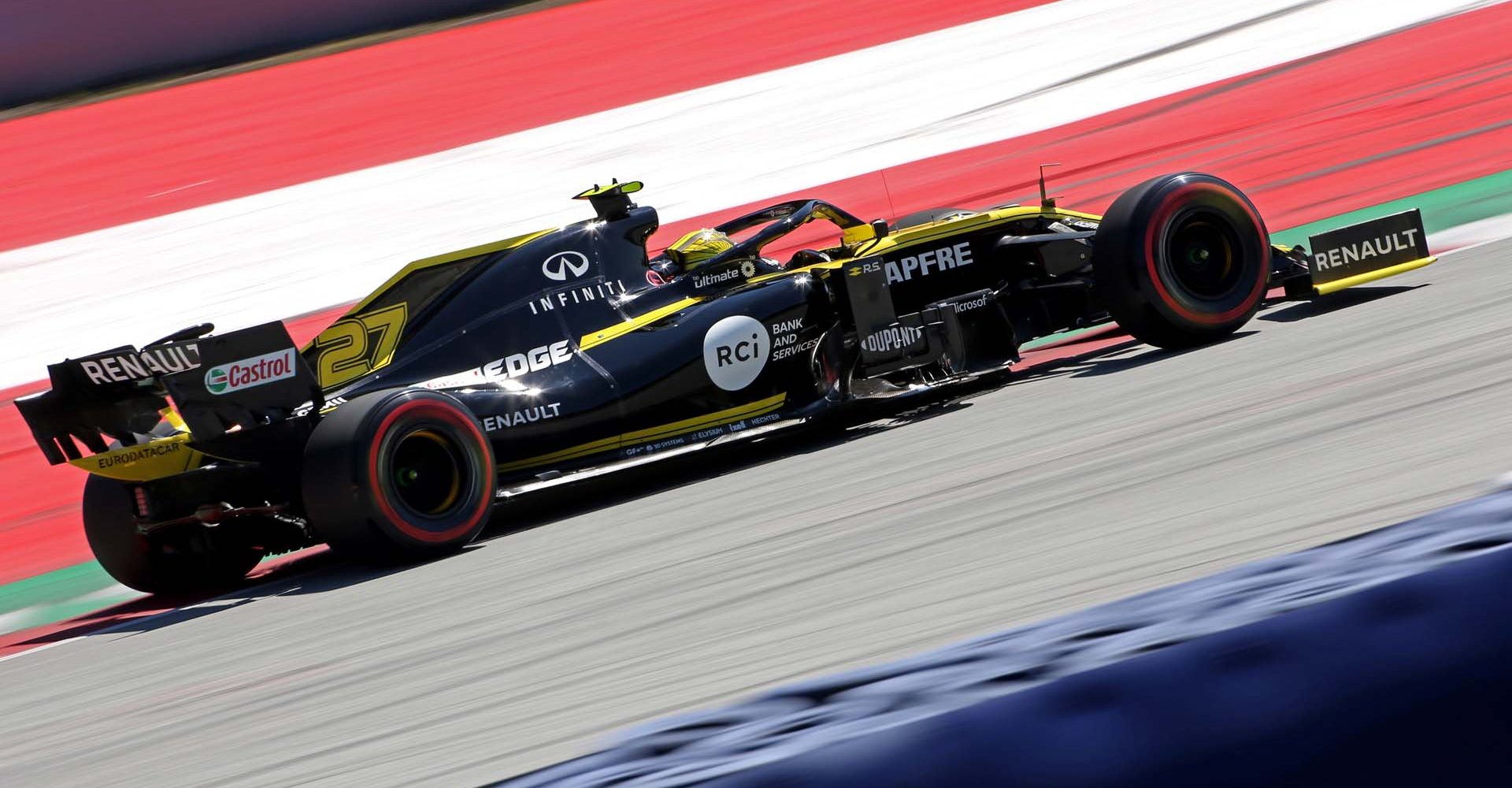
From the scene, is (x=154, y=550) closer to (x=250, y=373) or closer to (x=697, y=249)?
(x=250, y=373)

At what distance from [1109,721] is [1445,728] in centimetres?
36

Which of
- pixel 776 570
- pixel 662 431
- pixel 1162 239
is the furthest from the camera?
pixel 1162 239

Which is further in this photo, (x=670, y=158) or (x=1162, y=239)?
(x=670, y=158)

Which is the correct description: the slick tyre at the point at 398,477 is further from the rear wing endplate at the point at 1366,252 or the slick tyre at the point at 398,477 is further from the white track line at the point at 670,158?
the white track line at the point at 670,158

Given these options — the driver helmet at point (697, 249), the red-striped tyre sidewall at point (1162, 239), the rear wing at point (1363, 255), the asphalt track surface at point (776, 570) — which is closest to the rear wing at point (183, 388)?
the asphalt track surface at point (776, 570)

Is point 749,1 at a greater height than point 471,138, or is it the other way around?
point 749,1

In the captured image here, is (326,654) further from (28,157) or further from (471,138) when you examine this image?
(28,157)

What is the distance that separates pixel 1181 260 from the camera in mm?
7676

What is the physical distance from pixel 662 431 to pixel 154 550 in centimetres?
224

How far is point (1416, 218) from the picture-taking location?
8125 mm

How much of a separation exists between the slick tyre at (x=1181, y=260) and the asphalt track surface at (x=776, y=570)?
0.77ft

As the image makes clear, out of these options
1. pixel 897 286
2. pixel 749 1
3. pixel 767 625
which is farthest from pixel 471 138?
pixel 767 625

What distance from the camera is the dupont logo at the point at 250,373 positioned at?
6.39 meters

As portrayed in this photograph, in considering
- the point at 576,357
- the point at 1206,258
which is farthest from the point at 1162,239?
the point at 576,357
